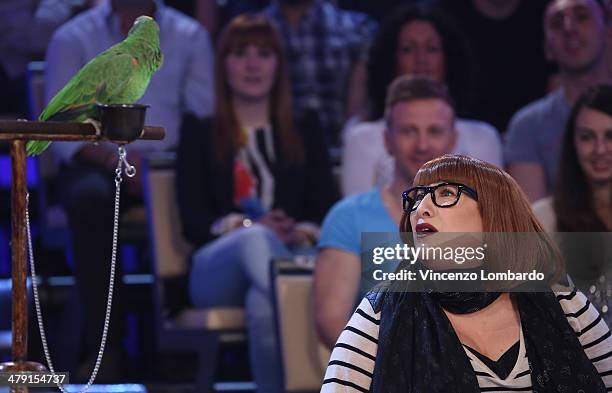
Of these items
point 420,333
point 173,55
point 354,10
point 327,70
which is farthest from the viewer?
point 354,10

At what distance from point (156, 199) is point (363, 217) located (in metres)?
0.94

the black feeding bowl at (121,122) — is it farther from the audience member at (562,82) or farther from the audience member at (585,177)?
the audience member at (562,82)

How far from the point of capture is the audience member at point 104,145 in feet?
11.6

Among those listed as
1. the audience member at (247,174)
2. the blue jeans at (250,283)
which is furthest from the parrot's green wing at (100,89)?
the audience member at (247,174)

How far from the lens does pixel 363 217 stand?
2967 millimetres

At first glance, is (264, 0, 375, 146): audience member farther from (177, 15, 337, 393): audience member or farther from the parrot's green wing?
the parrot's green wing

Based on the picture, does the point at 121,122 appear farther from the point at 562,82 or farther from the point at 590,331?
the point at 562,82

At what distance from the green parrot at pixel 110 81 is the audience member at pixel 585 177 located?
1.45 metres

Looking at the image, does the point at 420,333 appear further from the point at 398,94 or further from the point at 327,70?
the point at 327,70

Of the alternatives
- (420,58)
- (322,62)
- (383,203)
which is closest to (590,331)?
(383,203)

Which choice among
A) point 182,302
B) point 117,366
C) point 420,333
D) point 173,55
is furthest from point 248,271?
point 420,333

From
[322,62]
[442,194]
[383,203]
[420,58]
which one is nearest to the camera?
[442,194]

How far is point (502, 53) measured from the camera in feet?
14.0

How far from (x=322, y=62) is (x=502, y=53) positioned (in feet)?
2.15
